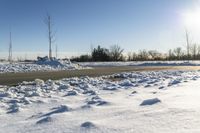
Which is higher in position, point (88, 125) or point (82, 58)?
point (82, 58)

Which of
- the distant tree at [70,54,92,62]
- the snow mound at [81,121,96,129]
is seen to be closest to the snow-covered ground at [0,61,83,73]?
the snow mound at [81,121,96,129]

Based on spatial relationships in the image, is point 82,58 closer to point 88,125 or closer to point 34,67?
point 34,67

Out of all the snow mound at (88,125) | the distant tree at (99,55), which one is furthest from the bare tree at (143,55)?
the snow mound at (88,125)

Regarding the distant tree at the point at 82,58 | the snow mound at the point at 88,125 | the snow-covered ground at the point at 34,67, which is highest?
the distant tree at the point at 82,58

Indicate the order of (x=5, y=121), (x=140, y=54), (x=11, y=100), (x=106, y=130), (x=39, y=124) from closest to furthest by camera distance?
(x=106, y=130), (x=39, y=124), (x=5, y=121), (x=11, y=100), (x=140, y=54)

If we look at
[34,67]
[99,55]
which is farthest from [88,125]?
[99,55]

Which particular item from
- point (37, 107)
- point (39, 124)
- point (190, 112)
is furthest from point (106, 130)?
point (37, 107)

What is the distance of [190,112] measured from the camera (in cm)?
423

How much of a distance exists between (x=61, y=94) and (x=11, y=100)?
141 cm

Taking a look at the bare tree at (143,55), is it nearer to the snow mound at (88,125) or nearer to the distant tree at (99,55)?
the distant tree at (99,55)

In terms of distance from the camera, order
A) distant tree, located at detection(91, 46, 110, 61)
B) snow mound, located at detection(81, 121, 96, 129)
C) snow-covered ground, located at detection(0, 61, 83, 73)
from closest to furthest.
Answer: snow mound, located at detection(81, 121, 96, 129) < snow-covered ground, located at detection(0, 61, 83, 73) < distant tree, located at detection(91, 46, 110, 61)

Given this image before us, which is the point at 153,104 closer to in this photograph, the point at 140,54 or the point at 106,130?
the point at 106,130

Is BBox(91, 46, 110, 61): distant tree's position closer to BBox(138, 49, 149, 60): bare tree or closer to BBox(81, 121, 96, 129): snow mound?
BBox(138, 49, 149, 60): bare tree

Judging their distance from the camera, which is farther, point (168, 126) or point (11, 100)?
point (11, 100)
